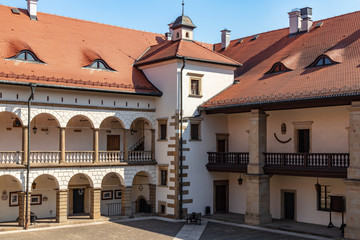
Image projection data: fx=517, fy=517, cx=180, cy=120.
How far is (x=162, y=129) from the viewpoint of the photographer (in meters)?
Answer: 33.2

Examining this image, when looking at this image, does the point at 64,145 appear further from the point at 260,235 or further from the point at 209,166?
the point at 260,235

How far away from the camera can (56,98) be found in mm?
29578

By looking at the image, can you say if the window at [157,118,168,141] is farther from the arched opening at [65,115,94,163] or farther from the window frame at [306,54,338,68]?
the window frame at [306,54,338,68]

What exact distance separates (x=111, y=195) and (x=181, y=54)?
10442 mm

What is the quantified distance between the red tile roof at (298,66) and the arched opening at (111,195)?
26.0 feet

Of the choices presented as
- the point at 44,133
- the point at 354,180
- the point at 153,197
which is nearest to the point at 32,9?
the point at 44,133

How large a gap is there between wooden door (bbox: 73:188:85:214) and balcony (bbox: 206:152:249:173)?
27.4 ft

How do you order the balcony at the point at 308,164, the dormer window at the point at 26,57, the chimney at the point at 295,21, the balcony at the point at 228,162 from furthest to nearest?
the chimney at the point at 295,21, the balcony at the point at 228,162, the dormer window at the point at 26,57, the balcony at the point at 308,164

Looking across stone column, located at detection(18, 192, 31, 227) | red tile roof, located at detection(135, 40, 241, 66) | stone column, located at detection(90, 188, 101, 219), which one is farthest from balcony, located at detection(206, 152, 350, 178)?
stone column, located at detection(18, 192, 31, 227)

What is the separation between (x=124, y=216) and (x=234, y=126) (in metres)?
9.08

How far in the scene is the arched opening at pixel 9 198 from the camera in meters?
30.2

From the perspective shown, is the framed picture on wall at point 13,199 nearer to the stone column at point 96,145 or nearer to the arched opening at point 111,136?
the stone column at point 96,145

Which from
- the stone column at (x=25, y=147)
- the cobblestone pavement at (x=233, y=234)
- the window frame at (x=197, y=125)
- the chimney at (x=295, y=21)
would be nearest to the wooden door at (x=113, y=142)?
the window frame at (x=197, y=125)

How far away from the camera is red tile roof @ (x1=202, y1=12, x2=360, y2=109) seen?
1049 inches
